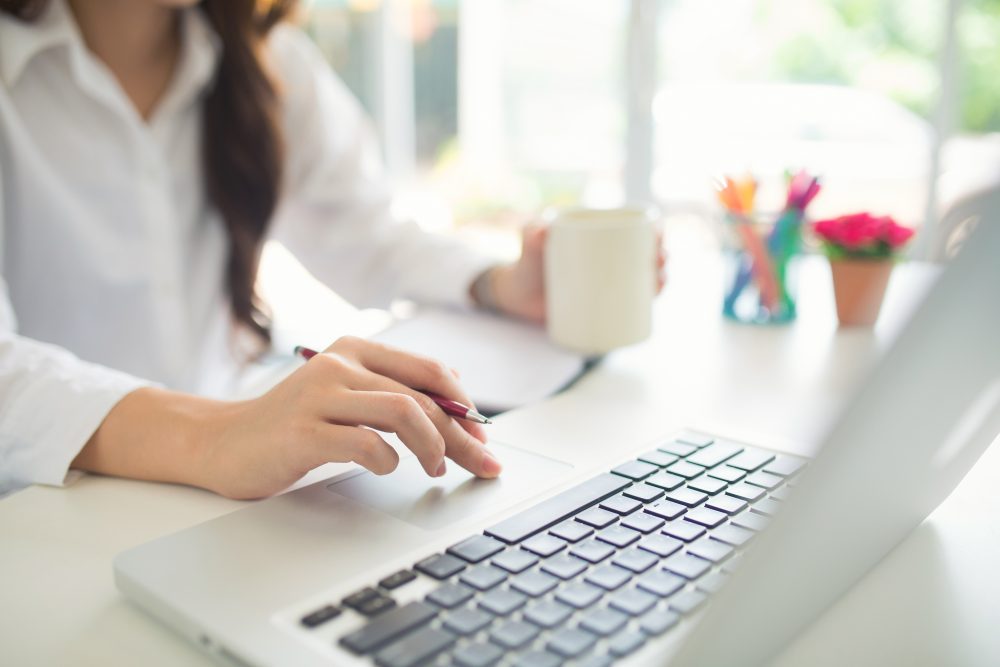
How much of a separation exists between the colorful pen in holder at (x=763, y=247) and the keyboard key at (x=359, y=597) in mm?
651

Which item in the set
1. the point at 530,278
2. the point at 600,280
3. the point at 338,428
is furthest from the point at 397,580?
the point at 530,278

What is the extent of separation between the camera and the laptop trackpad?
0.46 m

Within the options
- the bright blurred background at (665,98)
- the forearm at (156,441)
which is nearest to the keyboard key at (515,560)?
the forearm at (156,441)

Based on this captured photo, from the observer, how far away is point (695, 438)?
1.83ft

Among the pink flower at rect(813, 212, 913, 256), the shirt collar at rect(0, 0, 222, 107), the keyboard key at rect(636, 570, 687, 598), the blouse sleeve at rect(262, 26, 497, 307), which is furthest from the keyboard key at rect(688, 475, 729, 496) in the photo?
the shirt collar at rect(0, 0, 222, 107)

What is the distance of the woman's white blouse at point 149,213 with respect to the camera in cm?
85

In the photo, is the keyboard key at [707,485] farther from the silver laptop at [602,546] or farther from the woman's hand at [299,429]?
the woman's hand at [299,429]

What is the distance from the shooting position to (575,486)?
18.9 inches

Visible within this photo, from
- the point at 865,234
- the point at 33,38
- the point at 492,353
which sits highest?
the point at 33,38

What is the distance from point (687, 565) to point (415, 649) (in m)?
0.13

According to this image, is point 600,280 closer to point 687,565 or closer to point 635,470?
point 635,470

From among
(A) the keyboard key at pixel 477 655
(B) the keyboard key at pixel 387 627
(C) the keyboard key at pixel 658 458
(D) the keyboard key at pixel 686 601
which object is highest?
(A) the keyboard key at pixel 477 655

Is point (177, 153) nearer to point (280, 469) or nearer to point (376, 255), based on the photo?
point (376, 255)

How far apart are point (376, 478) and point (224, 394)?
1.82ft
